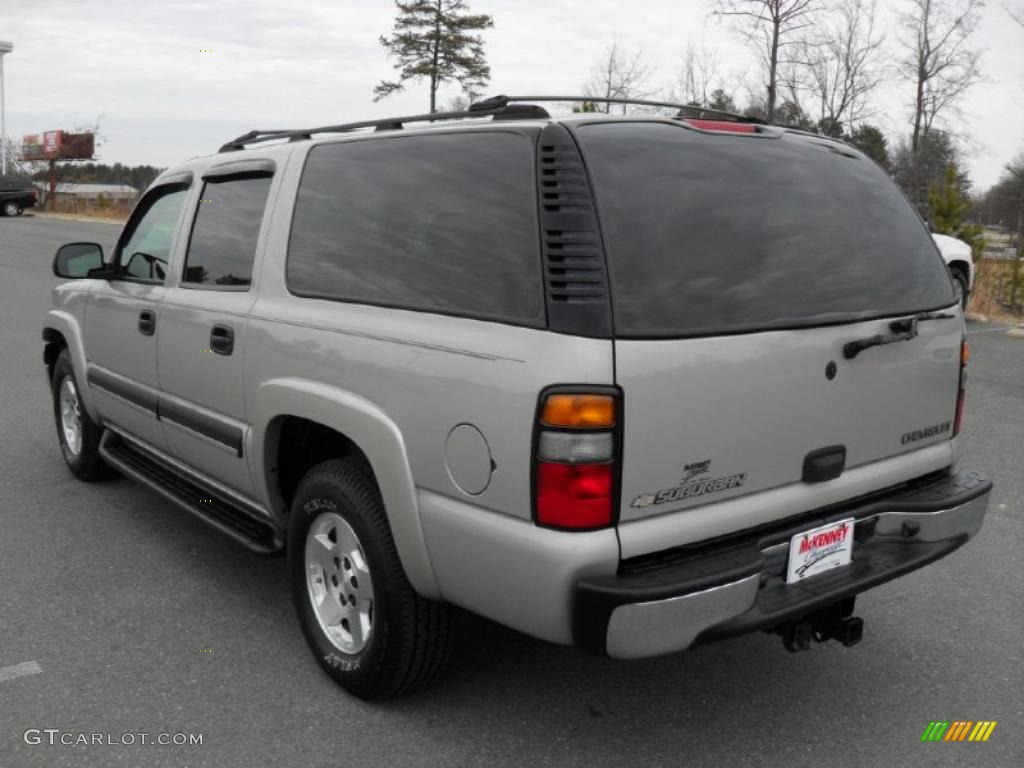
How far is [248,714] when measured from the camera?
3.12m

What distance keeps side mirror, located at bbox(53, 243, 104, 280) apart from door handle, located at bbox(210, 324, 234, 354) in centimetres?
150

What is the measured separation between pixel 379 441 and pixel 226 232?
1.57m

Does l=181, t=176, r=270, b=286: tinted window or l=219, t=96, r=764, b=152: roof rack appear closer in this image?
l=219, t=96, r=764, b=152: roof rack

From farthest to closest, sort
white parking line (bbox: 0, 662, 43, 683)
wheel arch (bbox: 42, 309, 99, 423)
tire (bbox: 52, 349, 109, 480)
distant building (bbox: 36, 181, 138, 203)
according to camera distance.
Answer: distant building (bbox: 36, 181, 138, 203) → tire (bbox: 52, 349, 109, 480) → wheel arch (bbox: 42, 309, 99, 423) → white parking line (bbox: 0, 662, 43, 683)

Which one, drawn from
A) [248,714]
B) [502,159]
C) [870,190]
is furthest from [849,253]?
[248,714]

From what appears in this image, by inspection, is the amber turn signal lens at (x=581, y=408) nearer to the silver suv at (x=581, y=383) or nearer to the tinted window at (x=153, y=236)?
the silver suv at (x=581, y=383)

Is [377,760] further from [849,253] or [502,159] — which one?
[849,253]

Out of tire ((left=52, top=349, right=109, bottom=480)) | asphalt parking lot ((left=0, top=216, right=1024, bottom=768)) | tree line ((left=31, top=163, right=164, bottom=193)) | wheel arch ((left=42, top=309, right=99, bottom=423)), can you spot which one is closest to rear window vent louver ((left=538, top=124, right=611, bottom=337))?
asphalt parking lot ((left=0, top=216, right=1024, bottom=768))

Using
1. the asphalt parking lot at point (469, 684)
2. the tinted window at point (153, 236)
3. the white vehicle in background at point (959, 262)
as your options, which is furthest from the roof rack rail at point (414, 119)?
the white vehicle in background at point (959, 262)

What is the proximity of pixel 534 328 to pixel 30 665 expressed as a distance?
7.52 feet

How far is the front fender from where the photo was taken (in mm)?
2777

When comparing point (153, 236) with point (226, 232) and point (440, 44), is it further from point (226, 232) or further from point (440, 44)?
point (440, 44)

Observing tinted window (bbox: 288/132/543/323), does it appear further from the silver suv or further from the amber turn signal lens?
the amber turn signal lens

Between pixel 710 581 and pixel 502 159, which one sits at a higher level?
pixel 502 159
